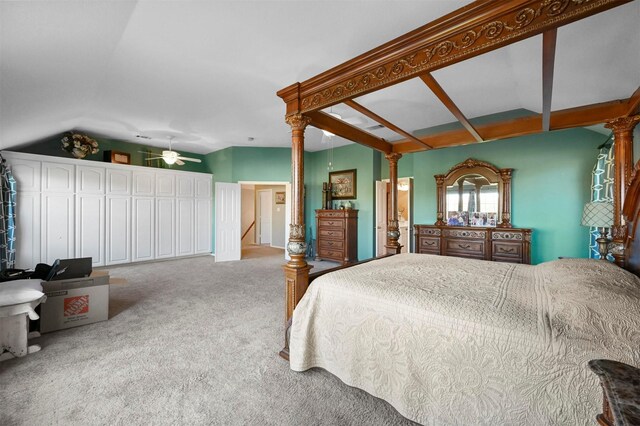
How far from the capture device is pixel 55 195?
4699 millimetres

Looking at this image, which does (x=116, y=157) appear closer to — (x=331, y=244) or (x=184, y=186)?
(x=184, y=186)

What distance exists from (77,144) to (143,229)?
78.2 inches

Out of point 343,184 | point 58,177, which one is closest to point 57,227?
point 58,177

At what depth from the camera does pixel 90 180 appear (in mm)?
5113

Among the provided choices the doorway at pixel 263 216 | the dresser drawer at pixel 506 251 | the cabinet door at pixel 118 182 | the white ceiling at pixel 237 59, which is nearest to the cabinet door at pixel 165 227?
the cabinet door at pixel 118 182

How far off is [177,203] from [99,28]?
189 inches

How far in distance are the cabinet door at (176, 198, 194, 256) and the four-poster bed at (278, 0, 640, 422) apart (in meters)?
5.26

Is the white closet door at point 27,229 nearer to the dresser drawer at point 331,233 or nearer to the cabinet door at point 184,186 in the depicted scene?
the cabinet door at point 184,186

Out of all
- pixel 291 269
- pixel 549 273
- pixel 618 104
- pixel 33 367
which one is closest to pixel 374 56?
pixel 291 269

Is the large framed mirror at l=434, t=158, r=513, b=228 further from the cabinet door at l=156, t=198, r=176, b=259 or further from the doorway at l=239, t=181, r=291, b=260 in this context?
the cabinet door at l=156, t=198, r=176, b=259

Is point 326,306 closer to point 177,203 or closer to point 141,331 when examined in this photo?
point 141,331

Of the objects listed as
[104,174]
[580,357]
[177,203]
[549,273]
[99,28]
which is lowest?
[580,357]

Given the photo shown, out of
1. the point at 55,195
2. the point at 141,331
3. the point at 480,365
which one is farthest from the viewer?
the point at 55,195

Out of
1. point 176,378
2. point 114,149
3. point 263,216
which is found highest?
point 114,149
